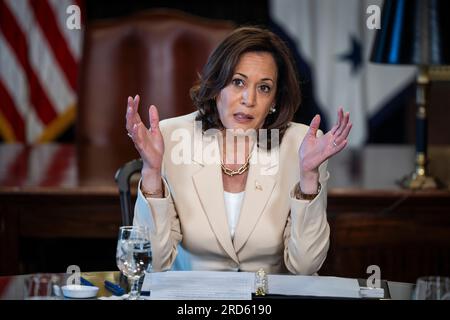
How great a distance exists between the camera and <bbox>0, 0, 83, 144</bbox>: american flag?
4.78 m

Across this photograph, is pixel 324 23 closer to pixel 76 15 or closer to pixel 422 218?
pixel 422 218

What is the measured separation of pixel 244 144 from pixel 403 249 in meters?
0.87

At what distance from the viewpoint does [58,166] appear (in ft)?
12.5

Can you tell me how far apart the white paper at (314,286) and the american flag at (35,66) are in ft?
9.96

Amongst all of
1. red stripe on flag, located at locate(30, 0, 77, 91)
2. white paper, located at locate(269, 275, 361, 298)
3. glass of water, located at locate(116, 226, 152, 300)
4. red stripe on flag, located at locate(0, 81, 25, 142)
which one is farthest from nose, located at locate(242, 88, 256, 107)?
red stripe on flag, located at locate(0, 81, 25, 142)

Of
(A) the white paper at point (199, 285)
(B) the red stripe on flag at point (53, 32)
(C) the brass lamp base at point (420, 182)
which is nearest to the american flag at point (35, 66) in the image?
(B) the red stripe on flag at point (53, 32)

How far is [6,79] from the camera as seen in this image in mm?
4855

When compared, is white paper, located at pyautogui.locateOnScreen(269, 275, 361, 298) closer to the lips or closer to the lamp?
the lips

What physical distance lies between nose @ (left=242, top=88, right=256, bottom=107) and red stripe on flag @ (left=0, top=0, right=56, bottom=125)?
2.70m

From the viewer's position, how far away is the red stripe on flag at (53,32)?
15.6ft

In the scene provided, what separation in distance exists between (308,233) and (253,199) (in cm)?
A: 17
